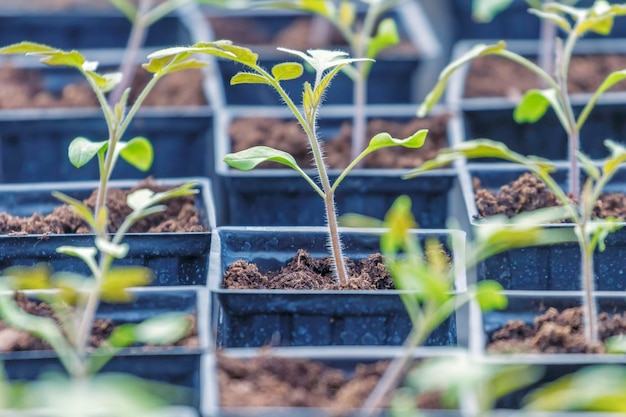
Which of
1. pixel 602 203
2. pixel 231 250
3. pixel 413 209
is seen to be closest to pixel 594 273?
pixel 602 203

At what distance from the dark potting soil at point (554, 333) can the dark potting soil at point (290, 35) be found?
4.63ft

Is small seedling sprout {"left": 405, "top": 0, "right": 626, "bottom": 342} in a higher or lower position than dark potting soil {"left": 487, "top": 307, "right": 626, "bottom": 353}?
higher

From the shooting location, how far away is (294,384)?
101cm

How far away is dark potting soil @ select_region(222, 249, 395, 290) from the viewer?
1254 millimetres

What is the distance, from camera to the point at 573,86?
7.34 feet

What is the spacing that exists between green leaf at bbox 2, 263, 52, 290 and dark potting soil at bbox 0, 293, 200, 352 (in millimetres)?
28

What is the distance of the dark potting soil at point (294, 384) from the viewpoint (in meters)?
0.97

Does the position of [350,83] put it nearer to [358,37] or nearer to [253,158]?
[358,37]

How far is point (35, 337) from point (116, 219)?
414 millimetres

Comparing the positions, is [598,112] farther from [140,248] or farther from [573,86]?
[140,248]

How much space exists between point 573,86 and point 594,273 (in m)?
0.97

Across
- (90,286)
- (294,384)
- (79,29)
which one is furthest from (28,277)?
(79,29)

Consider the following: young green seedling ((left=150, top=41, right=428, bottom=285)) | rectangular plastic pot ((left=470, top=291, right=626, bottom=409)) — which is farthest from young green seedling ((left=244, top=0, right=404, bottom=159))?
rectangular plastic pot ((left=470, top=291, right=626, bottom=409))

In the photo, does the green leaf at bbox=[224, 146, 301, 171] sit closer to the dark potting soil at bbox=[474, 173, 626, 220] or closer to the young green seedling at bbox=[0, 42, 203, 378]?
the young green seedling at bbox=[0, 42, 203, 378]
